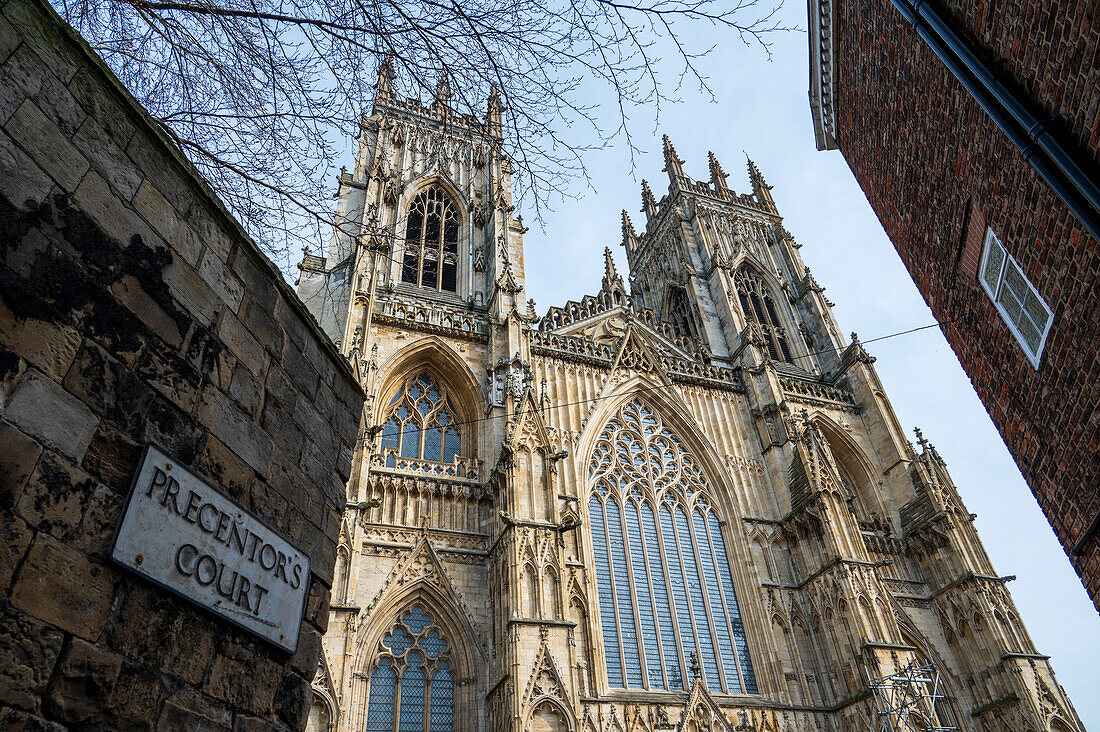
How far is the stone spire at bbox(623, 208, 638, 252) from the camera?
116 feet

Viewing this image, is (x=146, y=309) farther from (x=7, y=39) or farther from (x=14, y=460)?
(x=7, y=39)

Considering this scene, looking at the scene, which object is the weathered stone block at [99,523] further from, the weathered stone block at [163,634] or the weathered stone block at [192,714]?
the weathered stone block at [192,714]

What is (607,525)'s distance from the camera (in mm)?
17703

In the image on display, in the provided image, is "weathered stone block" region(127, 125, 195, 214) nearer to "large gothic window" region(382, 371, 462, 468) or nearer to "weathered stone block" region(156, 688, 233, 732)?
"weathered stone block" region(156, 688, 233, 732)

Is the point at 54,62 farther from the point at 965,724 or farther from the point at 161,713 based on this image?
the point at 965,724

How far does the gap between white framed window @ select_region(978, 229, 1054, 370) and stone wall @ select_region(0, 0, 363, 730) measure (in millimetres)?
6686

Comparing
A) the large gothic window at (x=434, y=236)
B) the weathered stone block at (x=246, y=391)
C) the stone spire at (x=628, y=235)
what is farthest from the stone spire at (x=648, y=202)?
the weathered stone block at (x=246, y=391)

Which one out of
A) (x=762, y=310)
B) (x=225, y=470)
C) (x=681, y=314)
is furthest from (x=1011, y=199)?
(x=681, y=314)

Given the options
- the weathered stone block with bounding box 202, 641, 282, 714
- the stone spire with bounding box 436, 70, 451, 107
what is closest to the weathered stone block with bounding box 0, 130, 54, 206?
the weathered stone block with bounding box 202, 641, 282, 714

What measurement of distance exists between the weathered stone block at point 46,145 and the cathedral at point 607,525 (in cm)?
944

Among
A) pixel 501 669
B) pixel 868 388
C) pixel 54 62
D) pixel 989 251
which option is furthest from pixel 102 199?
pixel 868 388

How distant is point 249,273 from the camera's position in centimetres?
390

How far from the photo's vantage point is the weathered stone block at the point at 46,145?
8.84 ft

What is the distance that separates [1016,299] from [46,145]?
788cm
